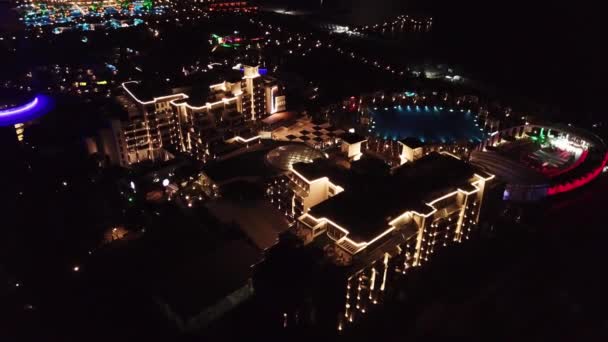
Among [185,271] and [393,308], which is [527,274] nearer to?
[393,308]

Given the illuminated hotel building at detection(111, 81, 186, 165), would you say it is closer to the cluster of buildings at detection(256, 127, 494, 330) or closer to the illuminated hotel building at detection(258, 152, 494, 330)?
the cluster of buildings at detection(256, 127, 494, 330)

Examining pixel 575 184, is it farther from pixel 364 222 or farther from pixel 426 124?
pixel 364 222

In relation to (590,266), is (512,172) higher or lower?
higher

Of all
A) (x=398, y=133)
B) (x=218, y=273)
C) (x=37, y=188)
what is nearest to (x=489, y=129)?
(x=398, y=133)

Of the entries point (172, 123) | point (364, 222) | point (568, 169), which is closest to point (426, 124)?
→ point (568, 169)

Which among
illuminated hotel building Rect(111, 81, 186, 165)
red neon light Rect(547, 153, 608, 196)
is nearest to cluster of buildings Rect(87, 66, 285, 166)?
illuminated hotel building Rect(111, 81, 186, 165)

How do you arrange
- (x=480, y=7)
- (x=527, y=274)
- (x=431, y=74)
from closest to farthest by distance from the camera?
(x=527, y=274) → (x=431, y=74) → (x=480, y=7)

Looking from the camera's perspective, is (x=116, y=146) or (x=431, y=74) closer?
(x=116, y=146)

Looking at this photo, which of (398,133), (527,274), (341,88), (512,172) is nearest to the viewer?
(527,274)
